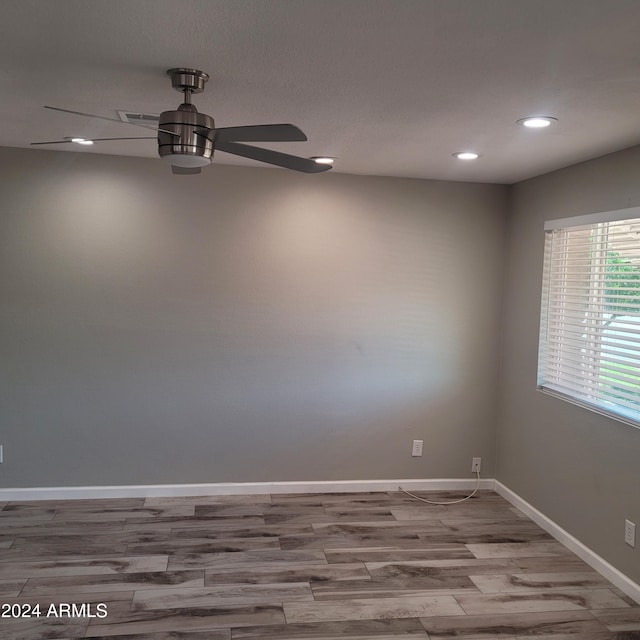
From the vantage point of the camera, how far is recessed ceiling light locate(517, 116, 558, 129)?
259 centimetres

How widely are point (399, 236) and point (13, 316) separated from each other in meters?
2.61

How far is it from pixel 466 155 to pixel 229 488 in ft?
8.69

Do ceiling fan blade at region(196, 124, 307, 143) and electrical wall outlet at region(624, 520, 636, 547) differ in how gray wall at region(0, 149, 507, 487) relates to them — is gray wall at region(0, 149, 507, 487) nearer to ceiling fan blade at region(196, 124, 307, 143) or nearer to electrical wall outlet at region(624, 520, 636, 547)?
electrical wall outlet at region(624, 520, 636, 547)

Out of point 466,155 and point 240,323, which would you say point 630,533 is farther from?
point 240,323

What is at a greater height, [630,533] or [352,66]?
[352,66]

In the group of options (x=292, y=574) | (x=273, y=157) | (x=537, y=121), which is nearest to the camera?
(x=273, y=157)

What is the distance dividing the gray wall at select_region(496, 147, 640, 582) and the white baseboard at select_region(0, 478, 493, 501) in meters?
0.50

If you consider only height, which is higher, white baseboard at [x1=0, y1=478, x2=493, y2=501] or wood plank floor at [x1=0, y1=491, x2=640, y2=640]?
white baseboard at [x1=0, y1=478, x2=493, y2=501]

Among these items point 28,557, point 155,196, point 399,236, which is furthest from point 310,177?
point 28,557

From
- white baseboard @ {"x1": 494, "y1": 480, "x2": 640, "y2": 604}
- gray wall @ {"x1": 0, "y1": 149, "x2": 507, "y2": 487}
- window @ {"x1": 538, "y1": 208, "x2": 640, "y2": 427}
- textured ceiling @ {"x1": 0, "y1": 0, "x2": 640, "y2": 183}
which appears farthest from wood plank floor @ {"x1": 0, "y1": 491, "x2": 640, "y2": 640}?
Result: textured ceiling @ {"x1": 0, "y1": 0, "x2": 640, "y2": 183}

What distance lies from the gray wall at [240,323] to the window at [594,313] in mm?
614

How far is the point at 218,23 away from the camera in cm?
174

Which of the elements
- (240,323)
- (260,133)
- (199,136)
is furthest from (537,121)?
(240,323)

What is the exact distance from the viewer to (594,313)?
11.4ft
